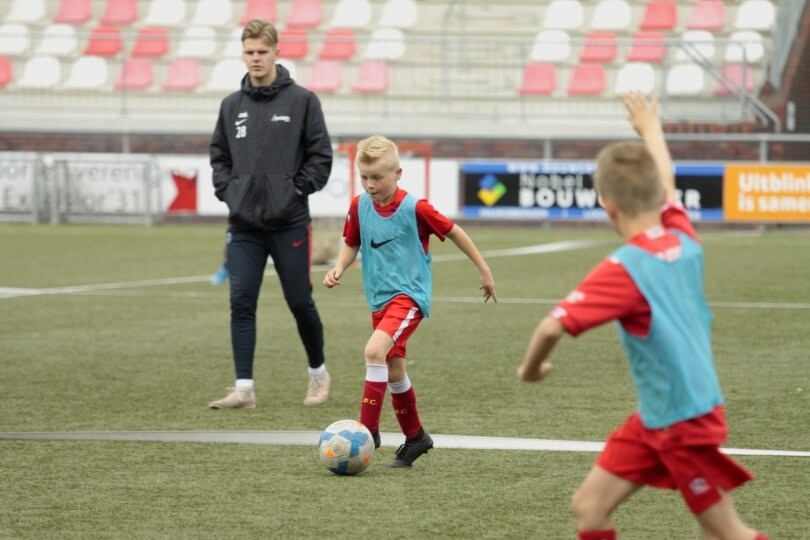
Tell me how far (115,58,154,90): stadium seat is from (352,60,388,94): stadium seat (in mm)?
4065

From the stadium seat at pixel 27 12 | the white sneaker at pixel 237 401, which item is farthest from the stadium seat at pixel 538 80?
the white sneaker at pixel 237 401

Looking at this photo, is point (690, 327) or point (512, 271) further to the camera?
point (512, 271)

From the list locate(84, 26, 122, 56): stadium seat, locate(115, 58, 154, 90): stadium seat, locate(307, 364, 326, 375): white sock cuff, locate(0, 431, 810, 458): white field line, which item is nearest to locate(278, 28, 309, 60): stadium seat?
locate(115, 58, 154, 90): stadium seat

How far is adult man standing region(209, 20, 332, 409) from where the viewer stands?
8.03m

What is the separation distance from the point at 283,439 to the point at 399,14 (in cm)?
2301

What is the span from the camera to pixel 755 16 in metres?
28.2

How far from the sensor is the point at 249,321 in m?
8.12

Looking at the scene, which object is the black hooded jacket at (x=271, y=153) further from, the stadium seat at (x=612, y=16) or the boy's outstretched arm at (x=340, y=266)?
the stadium seat at (x=612, y=16)

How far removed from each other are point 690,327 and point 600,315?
11.9 inches

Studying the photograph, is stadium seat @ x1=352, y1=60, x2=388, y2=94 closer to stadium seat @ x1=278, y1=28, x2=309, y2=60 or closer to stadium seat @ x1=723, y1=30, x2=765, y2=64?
stadium seat @ x1=278, y1=28, x2=309, y2=60

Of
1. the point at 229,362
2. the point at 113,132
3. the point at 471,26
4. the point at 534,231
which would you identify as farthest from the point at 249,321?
the point at 471,26

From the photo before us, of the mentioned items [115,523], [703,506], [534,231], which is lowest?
[534,231]

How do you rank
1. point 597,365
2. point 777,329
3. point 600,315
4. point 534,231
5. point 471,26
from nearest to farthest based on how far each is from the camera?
point 600,315 → point 597,365 → point 777,329 → point 534,231 → point 471,26

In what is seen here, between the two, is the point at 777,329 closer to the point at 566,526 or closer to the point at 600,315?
the point at 566,526
